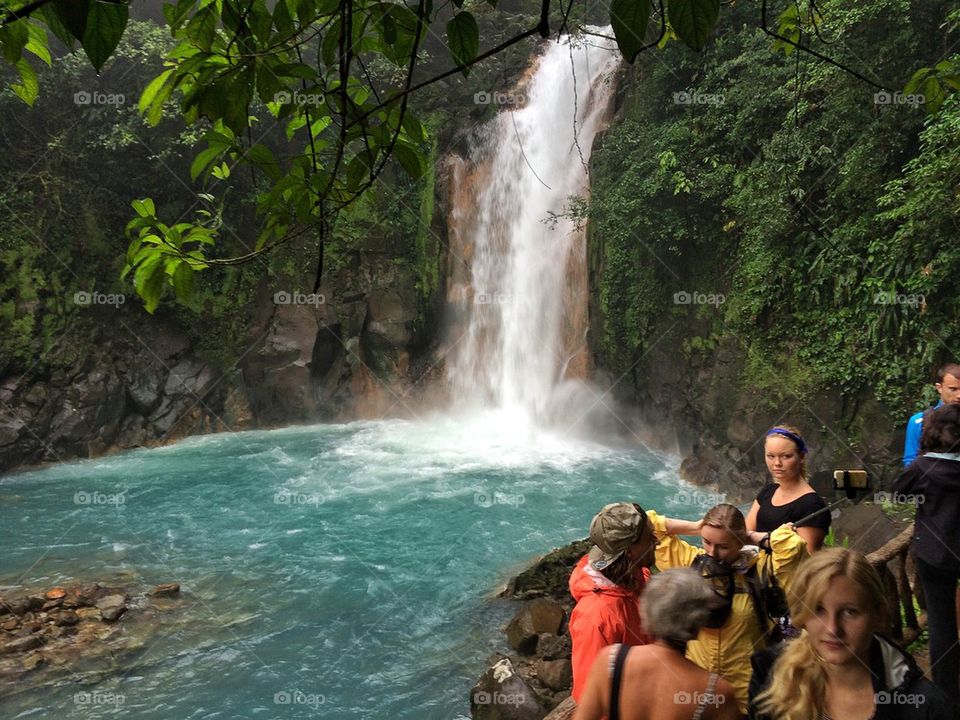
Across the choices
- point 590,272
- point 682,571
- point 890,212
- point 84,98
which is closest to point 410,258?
point 590,272

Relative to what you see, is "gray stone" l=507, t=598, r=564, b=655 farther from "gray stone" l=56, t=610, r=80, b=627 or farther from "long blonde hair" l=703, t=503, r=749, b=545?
"gray stone" l=56, t=610, r=80, b=627

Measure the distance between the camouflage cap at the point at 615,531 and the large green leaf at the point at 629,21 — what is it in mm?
1776

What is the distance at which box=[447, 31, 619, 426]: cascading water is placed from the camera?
14883mm

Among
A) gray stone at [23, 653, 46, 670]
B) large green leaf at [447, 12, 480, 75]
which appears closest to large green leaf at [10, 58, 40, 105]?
large green leaf at [447, 12, 480, 75]

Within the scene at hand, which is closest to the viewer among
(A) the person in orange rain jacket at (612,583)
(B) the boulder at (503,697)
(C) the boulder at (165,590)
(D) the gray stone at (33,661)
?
(A) the person in orange rain jacket at (612,583)

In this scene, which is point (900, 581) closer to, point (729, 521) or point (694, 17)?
point (729, 521)

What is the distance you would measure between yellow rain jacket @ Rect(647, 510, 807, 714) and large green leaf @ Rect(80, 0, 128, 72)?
2.41 metres

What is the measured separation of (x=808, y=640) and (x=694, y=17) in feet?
5.44

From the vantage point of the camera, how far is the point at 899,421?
7.98 metres

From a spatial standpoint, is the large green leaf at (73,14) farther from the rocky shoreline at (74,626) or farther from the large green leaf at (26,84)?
the rocky shoreline at (74,626)

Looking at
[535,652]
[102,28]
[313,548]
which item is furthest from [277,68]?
[313,548]

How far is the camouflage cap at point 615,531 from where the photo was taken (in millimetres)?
2475

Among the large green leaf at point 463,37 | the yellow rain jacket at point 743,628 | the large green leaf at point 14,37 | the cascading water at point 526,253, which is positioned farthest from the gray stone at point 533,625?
the cascading water at point 526,253

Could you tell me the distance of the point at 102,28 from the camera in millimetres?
965
